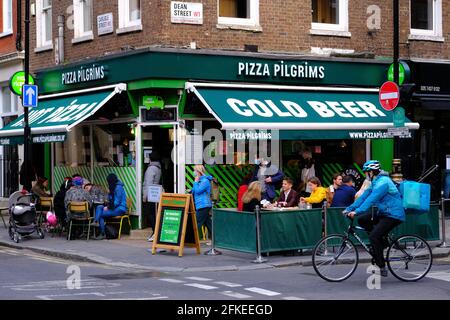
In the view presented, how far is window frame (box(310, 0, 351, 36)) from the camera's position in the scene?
21.1 metres

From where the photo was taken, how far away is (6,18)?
27.7m

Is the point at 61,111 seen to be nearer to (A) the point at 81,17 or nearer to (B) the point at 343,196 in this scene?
(A) the point at 81,17

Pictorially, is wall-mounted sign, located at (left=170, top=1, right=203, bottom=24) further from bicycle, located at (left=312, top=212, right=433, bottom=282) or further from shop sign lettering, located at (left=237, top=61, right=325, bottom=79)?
bicycle, located at (left=312, top=212, right=433, bottom=282)

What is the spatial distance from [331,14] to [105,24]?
18.6 ft

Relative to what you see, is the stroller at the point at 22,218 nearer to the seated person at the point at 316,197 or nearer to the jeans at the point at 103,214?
the jeans at the point at 103,214

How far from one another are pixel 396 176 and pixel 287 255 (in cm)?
291

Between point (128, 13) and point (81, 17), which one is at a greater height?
point (81, 17)

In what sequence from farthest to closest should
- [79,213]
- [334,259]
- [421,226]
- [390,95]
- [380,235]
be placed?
[79,213] → [390,95] → [421,226] → [334,259] → [380,235]

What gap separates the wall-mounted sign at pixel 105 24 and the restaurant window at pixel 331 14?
4999 mm

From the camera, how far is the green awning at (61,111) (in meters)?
19.3

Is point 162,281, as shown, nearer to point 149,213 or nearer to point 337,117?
point 149,213

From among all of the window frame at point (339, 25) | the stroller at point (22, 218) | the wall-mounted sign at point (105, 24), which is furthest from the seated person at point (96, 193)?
the window frame at point (339, 25)

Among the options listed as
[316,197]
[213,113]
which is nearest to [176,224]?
[316,197]
